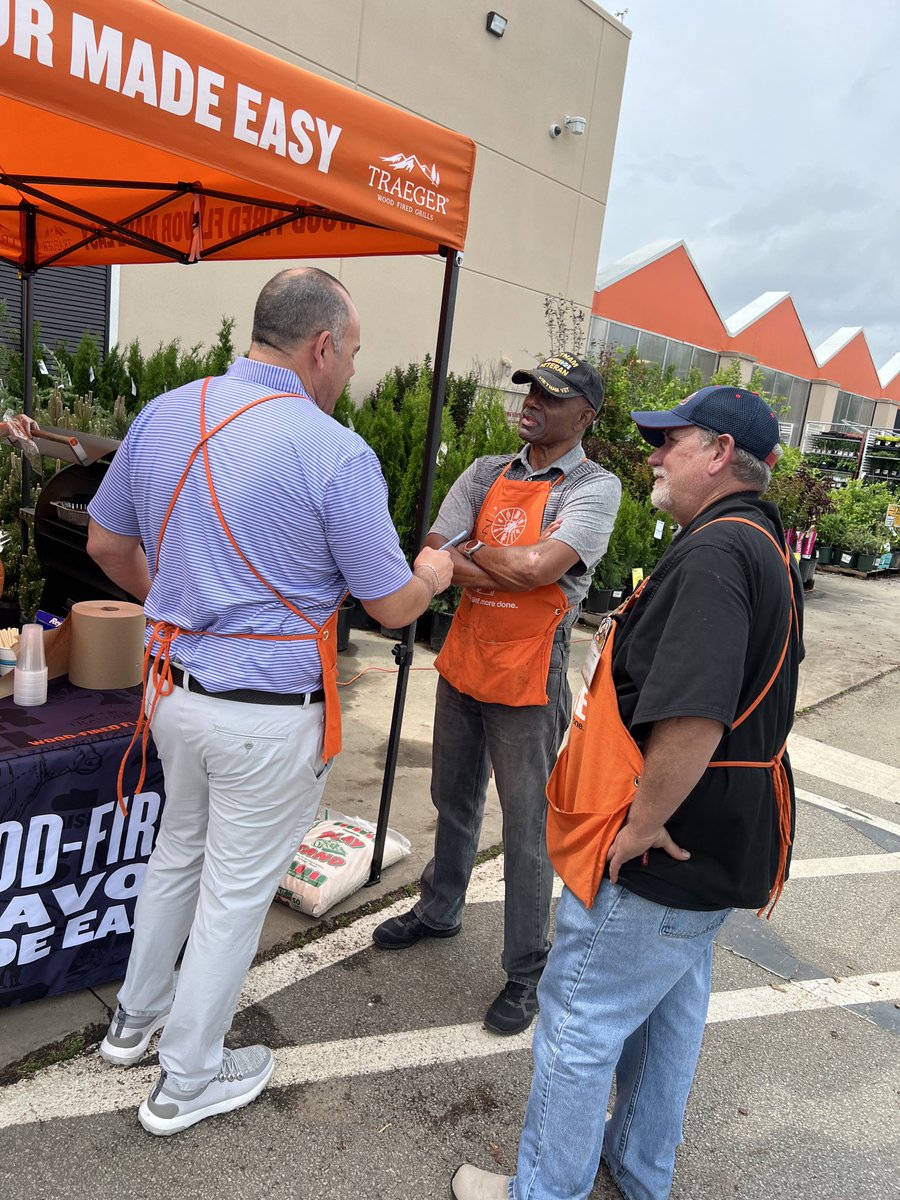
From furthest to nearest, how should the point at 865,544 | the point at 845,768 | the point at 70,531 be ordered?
the point at 865,544, the point at 845,768, the point at 70,531

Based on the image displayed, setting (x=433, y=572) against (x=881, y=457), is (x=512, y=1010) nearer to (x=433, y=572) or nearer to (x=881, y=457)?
(x=433, y=572)

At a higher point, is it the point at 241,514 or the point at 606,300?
the point at 606,300

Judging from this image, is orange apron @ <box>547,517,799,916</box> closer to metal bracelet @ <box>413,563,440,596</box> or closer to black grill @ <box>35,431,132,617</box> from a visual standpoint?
metal bracelet @ <box>413,563,440,596</box>

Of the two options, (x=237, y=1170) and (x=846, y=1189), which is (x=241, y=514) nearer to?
(x=237, y=1170)

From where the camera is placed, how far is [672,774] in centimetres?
150

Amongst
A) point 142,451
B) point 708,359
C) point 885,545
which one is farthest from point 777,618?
point 708,359

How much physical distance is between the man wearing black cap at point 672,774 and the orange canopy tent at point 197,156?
4.00 ft

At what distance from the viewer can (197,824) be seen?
200 centimetres

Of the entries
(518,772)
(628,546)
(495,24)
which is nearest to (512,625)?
(518,772)

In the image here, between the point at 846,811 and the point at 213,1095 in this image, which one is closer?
the point at 213,1095

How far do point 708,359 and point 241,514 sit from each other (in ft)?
71.8

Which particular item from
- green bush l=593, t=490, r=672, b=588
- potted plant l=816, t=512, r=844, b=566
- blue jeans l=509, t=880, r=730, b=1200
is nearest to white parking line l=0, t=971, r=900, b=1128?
blue jeans l=509, t=880, r=730, b=1200

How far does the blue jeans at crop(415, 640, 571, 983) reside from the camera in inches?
98.7

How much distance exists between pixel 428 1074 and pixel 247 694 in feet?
4.20
